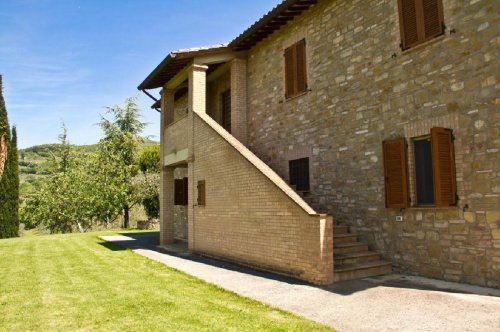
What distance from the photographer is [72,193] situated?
2369 centimetres

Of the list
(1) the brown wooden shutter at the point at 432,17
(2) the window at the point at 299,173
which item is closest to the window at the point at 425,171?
(1) the brown wooden shutter at the point at 432,17

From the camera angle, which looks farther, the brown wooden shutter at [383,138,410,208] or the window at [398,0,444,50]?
the brown wooden shutter at [383,138,410,208]

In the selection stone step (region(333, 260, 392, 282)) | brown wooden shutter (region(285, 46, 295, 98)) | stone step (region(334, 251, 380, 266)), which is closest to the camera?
stone step (region(333, 260, 392, 282))

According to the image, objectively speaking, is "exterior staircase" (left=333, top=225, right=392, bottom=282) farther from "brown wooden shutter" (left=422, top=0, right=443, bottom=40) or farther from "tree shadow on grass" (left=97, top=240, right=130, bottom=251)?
"tree shadow on grass" (left=97, top=240, right=130, bottom=251)

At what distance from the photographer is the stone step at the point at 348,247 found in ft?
25.7

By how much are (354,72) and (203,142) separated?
15.0 ft

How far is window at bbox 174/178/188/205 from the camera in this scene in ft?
47.2

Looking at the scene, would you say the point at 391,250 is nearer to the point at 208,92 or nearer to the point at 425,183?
the point at 425,183

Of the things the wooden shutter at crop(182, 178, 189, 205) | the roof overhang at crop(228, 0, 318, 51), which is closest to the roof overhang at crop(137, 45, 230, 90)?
the roof overhang at crop(228, 0, 318, 51)

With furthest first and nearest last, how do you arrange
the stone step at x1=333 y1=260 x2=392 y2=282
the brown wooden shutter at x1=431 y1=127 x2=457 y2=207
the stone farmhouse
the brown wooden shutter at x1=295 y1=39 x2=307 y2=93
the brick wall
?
1. the brown wooden shutter at x1=295 y1=39 x2=307 y2=93
2. the stone step at x1=333 y1=260 x2=392 y2=282
3. the brick wall
4. the brown wooden shutter at x1=431 y1=127 x2=457 y2=207
5. the stone farmhouse

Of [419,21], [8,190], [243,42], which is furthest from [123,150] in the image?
[419,21]

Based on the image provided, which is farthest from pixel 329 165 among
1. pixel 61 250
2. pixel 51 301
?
pixel 61 250

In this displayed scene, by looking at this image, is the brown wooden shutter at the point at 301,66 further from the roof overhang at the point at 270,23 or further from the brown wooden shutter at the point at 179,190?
the brown wooden shutter at the point at 179,190

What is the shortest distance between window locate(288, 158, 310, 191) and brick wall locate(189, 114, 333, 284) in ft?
5.50
